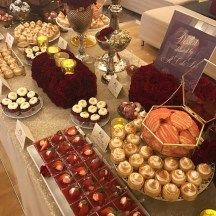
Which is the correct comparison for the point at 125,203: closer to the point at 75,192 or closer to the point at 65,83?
the point at 75,192

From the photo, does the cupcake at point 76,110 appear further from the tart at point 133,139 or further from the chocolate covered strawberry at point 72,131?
the tart at point 133,139

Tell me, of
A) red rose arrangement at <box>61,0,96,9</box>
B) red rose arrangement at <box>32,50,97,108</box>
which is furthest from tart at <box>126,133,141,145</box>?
red rose arrangement at <box>61,0,96,9</box>

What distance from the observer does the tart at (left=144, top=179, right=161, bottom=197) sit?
2.42ft

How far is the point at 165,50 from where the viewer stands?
107cm

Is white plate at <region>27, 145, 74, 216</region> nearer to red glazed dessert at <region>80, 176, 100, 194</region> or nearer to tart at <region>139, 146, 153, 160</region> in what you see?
red glazed dessert at <region>80, 176, 100, 194</region>

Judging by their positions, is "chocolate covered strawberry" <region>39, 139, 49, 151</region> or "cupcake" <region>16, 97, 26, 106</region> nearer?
"chocolate covered strawberry" <region>39, 139, 49, 151</region>

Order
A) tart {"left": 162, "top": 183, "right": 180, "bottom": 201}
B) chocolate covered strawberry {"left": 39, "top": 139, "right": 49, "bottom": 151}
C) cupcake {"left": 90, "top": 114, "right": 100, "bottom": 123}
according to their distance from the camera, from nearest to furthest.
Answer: tart {"left": 162, "top": 183, "right": 180, "bottom": 201}, chocolate covered strawberry {"left": 39, "top": 139, "right": 49, "bottom": 151}, cupcake {"left": 90, "top": 114, "right": 100, "bottom": 123}

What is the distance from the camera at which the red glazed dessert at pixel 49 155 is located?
908 millimetres

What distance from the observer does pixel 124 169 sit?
0.78 meters

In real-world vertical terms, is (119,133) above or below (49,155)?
above

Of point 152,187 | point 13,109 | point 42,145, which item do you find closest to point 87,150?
point 42,145

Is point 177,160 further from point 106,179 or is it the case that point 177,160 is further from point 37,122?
point 37,122

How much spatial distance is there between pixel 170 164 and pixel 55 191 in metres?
0.35

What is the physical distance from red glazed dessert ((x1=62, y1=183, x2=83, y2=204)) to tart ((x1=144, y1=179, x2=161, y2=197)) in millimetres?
195
